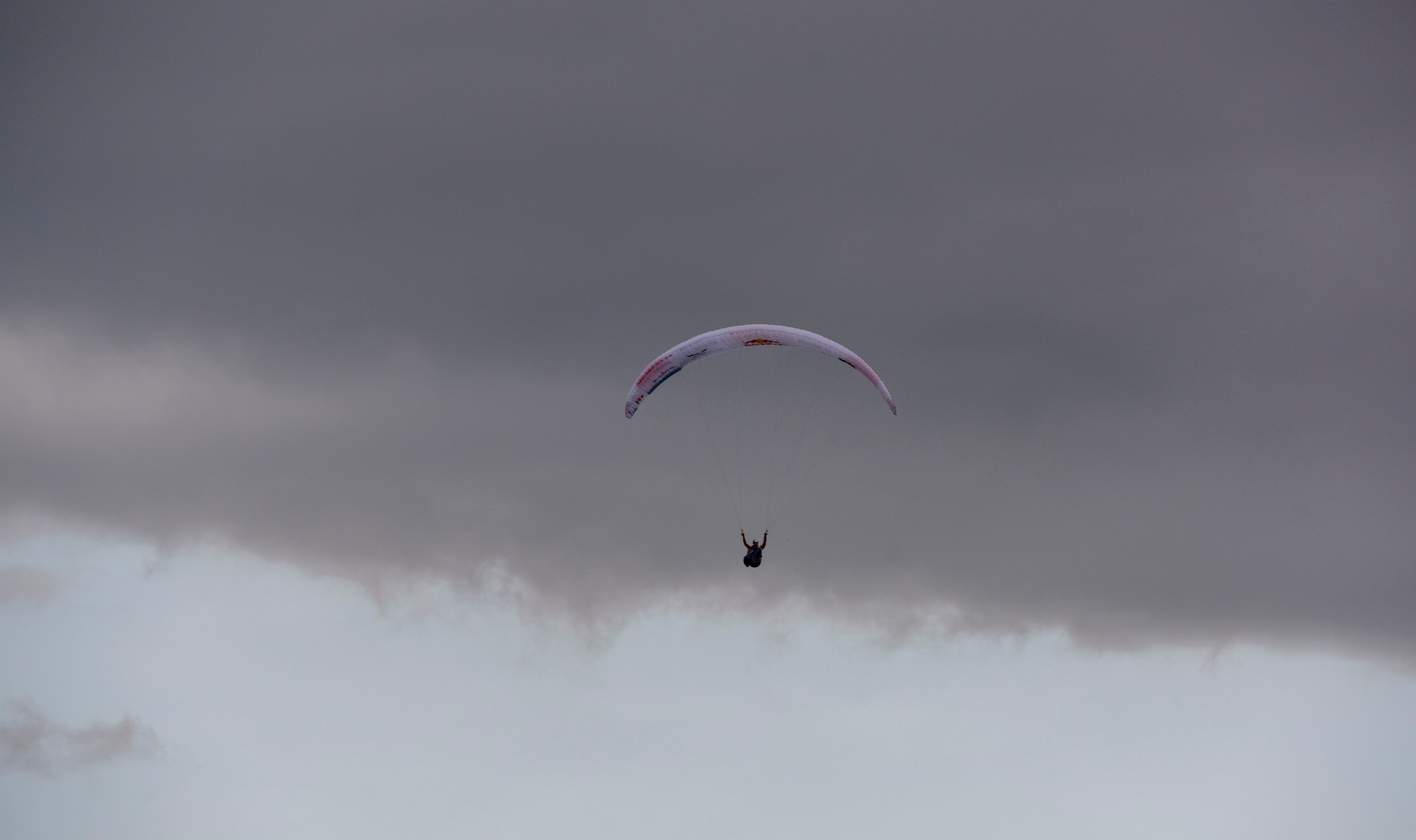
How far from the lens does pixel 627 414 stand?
318ft

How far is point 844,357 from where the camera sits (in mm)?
96000

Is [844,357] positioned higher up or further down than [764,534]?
higher up

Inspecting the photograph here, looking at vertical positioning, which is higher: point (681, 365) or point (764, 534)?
point (681, 365)

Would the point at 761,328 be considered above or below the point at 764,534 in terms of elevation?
above

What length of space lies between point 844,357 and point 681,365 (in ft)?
32.5

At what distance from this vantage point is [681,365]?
97625mm

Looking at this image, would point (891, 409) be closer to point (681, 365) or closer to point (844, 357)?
point (844, 357)

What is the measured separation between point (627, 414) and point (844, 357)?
528 inches

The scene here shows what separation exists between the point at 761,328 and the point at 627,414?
9.57 metres

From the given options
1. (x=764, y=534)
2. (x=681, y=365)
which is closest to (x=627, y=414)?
(x=681, y=365)

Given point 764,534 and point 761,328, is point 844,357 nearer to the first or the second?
point 761,328

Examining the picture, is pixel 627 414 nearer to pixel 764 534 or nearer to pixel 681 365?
pixel 681 365

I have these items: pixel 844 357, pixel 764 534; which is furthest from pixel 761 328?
pixel 764 534

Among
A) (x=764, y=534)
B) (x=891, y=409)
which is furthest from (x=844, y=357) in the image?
(x=764, y=534)
